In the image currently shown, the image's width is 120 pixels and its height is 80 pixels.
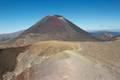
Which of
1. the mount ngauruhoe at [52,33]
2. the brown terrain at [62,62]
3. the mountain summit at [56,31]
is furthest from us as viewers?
the mountain summit at [56,31]

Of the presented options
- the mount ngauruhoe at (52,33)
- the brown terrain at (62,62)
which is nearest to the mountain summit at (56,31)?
the mount ngauruhoe at (52,33)

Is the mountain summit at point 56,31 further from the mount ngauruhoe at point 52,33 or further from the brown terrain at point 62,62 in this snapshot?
the brown terrain at point 62,62

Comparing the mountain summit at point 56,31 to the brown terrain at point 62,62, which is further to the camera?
the mountain summit at point 56,31

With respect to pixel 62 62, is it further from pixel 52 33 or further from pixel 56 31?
pixel 56 31

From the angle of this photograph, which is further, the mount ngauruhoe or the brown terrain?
the mount ngauruhoe

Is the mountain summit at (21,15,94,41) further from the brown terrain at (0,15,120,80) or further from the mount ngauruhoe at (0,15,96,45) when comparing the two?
the brown terrain at (0,15,120,80)

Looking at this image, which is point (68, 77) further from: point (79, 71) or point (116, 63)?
point (116, 63)

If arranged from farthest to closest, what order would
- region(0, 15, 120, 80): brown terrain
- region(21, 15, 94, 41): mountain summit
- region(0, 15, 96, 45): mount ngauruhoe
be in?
region(21, 15, 94, 41): mountain summit < region(0, 15, 96, 45): mount ngauruhoe < region(0, 15, 120, 80): brown terrain

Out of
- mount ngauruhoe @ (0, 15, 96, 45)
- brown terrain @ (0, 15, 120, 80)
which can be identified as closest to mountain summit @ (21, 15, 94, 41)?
mount ngauruhoe @ (0, 15, 96, 45)

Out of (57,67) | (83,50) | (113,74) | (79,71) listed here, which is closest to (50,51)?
(83,50)

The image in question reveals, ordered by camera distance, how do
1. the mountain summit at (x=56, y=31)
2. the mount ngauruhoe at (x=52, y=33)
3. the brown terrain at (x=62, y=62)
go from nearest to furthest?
the brown terrain at (x=62, y=62)
the mount ngauruhoe at (x=52, y=33)
the mountain summit at (x=56, y=31)
